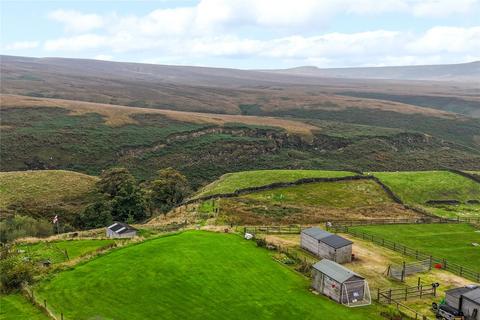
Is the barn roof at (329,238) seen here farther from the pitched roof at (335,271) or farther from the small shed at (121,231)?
the small shed at (121,231)

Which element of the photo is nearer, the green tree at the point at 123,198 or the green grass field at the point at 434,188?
the green tree at the point at 123,198

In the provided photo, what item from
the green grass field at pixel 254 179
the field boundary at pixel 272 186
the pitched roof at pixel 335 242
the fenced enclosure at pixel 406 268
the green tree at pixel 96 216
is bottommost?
the green tree at pixel 96 216

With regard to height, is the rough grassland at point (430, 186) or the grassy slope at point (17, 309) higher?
the grassy slope at point (17, 309)

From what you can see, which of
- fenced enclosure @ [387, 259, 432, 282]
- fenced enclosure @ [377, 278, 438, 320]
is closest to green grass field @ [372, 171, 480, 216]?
fenced enclosure @ [387, 259, 432, 282]

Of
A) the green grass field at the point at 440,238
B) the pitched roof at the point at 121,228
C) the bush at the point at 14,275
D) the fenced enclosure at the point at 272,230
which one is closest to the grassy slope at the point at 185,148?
the fenced enclosure at the point at 272,230

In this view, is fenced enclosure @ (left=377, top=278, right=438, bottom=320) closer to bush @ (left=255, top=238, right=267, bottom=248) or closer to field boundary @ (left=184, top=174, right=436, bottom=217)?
bush @ (left=255, top=238, right=267, bottom=248)

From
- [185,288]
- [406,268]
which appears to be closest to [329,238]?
[406,268]

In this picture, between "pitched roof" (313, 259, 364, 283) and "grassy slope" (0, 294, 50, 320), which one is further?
"pitched roof" (313, 259, 364, 283)
